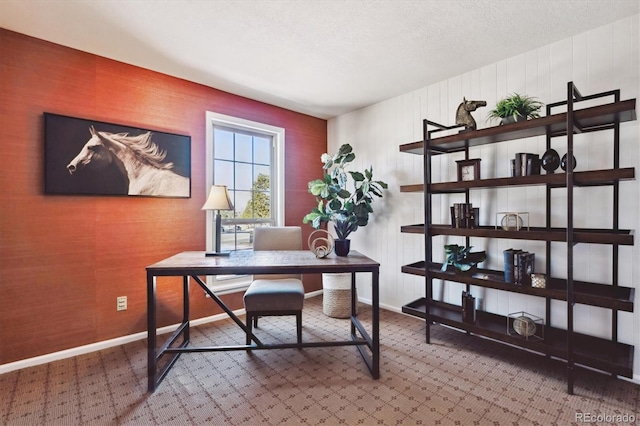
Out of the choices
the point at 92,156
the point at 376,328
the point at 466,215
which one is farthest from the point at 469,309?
the point at 92,156

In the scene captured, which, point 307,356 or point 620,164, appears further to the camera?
→ point 307,356

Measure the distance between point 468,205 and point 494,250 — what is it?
0.57m

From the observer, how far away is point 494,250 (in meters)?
2.90

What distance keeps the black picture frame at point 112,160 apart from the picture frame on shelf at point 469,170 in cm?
274

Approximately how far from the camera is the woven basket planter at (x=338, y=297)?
3.51 metres

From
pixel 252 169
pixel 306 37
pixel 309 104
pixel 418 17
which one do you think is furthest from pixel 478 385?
pixel 309 104

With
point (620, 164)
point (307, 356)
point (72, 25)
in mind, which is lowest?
point (307, 356)

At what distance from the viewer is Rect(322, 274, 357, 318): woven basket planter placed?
3.51 meters

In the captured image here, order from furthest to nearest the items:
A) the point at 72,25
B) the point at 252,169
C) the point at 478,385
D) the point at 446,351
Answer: the point at 252,169, the point at 446,351, the point at 72,25, the point at 478,385

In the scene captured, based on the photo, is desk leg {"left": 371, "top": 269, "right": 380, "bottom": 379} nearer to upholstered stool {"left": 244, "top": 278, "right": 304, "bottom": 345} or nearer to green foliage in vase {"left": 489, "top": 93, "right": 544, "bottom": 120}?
upholstered stool {"left": 244, "top": 278, "right": 304, "bottom": 345}

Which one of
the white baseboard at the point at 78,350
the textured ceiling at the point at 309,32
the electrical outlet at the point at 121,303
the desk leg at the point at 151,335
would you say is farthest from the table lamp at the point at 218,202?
the textured ceiling at the point at 309,32

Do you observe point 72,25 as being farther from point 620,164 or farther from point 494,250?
point 620,164

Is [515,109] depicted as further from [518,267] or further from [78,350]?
[78,350]

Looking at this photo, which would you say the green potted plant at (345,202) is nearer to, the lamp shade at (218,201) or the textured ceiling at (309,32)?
the textured ceiling at (309,32)
